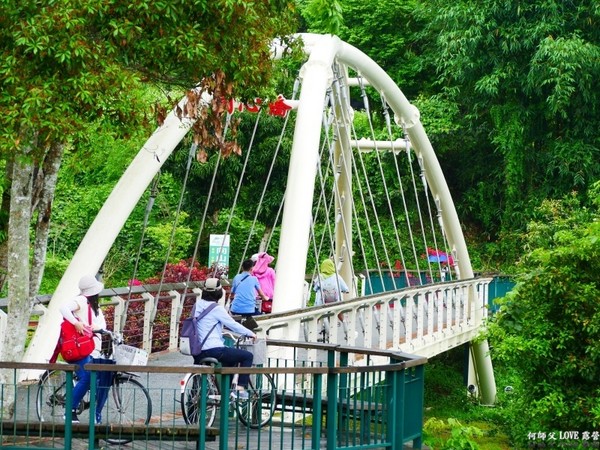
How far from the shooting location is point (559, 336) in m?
17.4

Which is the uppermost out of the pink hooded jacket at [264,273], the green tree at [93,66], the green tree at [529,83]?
the green tree at [529,83]

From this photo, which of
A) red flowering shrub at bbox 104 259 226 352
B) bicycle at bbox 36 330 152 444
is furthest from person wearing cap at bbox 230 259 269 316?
bicycle at bbox 36 330 152 444

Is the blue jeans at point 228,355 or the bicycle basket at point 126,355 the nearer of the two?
the bicycle basket at point 126,355

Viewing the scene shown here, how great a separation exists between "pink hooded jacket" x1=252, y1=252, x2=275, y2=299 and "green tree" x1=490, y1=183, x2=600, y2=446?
3175 mm

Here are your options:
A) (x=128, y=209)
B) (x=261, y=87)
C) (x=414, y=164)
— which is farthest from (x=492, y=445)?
(x=414, y=164)

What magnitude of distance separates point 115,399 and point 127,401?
262mm

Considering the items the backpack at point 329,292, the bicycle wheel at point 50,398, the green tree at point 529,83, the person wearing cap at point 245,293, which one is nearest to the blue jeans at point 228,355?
the bicycle wheel at point 50,398

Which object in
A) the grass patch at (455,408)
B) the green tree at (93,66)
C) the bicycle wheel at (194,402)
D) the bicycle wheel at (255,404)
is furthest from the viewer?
the grass patch at (455,408)

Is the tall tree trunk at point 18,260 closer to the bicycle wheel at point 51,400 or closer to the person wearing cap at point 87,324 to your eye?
the bicycle wheel at point 51,400

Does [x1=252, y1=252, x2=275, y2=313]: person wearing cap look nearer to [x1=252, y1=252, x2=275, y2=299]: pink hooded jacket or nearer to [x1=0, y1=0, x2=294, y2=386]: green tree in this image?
[x1=252, y1=252, x2=275, y2=299]: pink hooded jacket

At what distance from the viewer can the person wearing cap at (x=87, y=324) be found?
991 cm

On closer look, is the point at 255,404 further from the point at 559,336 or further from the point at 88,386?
the point at 559,336

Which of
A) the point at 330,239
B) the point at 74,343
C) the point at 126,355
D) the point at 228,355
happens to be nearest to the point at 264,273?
the point at 330,239

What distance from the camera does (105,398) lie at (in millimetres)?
10031
